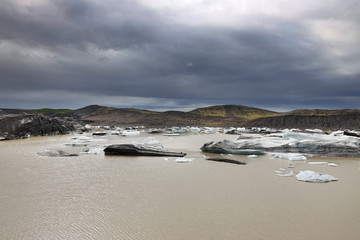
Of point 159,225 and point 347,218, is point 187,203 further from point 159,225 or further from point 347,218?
point 347,218

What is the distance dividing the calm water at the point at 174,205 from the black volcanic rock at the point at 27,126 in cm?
1634

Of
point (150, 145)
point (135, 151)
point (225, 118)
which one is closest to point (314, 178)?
point (135, 151)

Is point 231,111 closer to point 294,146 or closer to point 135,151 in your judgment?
point 294,146

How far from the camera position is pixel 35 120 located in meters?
24.2

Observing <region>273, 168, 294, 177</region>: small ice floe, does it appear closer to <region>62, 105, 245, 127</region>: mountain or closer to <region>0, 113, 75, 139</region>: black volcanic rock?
<region>0, 113, 75, 139</region>: black volcanic rock

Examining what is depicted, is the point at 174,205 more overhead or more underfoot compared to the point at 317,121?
more underfoot

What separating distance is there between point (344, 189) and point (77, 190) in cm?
660

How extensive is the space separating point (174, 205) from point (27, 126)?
78.0ft

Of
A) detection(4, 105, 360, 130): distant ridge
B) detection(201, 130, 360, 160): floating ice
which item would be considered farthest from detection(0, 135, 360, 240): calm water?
detection(4, 105, 360, 130): distant ridge

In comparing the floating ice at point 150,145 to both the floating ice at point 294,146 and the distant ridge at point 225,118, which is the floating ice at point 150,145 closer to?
the floating ice at point 294,146

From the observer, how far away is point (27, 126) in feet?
74.6

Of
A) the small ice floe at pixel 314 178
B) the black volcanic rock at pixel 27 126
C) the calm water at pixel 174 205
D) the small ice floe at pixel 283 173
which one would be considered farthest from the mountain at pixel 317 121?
the small ice floe at pixel 314 178

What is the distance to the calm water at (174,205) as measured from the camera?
3490 millimetres

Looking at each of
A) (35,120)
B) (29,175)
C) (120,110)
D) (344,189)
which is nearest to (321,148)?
(344,189)
